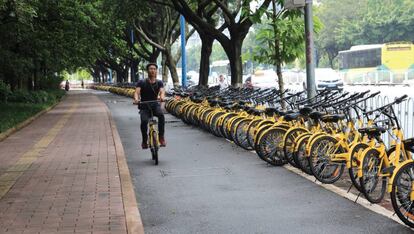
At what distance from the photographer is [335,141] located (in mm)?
7242

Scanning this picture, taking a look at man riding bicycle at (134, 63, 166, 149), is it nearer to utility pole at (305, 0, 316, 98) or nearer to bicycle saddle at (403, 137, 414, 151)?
utility pole at (305, 0, 316, 98)

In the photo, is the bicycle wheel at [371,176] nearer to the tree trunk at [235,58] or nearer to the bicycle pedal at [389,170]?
→ the bicycle pedal at [389,170]

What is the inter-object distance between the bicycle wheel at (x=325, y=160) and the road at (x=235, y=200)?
199 mm

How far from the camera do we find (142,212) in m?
6.36

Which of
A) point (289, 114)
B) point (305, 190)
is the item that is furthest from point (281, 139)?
point (305, 190)

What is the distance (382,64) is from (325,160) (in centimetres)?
3241

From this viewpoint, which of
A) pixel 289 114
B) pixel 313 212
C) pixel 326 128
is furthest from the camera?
pixel 289 114

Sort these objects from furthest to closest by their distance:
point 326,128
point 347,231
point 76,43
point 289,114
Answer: point 76,43 < point 289,114 < point 326,128 < point 347,231

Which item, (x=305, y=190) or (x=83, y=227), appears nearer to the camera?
(x=83, y=227)

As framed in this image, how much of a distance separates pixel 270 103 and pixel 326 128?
3.44 metres

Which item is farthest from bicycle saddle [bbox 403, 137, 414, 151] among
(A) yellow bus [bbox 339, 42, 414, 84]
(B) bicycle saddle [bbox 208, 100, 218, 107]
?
(A) yellow bus [bbox 339, 42, 414, 84]

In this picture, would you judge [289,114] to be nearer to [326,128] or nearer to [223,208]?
[326,128]

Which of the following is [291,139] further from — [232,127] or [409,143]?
[232,127]

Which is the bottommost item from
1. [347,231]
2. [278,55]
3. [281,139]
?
[347,231]
